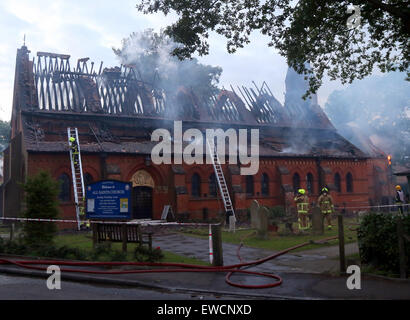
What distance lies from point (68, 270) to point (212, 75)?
1835 inches

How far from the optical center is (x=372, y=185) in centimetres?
3941

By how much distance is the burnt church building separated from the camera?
79.7 ft

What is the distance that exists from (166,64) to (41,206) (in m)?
40.7

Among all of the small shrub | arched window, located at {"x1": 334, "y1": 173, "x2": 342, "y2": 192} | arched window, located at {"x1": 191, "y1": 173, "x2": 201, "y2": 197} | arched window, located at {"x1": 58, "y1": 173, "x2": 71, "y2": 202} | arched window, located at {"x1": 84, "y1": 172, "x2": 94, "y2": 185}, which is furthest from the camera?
arched window, located at {"x1": 334, "y1": 173, "x2": 342, "y2": 192}

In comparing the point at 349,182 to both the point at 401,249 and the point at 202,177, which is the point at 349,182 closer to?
the point at 202,177

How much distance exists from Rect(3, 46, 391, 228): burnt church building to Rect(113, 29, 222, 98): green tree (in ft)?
48.8

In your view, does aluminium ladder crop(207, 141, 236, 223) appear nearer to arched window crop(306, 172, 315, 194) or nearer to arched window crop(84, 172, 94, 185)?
Answer: arched window crop(306, 172, 315, 194)

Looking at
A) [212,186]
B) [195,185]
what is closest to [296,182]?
[212,186]

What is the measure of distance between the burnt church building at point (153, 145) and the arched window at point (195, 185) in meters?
0.07

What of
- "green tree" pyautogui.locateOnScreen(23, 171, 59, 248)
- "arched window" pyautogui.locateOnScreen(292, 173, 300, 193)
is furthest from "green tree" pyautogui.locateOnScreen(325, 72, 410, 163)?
"green tree" pyautogui.locateOnScreen(23, 171, 59, 248)

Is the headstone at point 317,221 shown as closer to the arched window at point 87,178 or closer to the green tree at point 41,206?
the green tree at point 41,206

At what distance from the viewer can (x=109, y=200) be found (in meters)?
11.7
